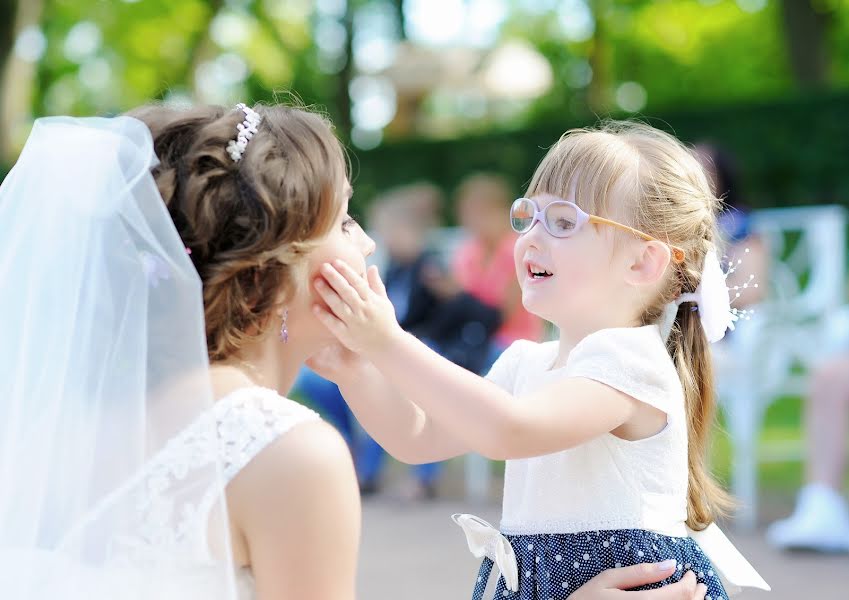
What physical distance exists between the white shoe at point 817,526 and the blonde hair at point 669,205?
266cm

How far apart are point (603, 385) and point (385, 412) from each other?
0.50 meters

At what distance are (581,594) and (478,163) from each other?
11827mm

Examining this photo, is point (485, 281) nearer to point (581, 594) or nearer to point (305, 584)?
point (581, 594)

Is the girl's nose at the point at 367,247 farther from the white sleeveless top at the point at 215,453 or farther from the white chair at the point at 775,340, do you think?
the white chair at the point at 775,340

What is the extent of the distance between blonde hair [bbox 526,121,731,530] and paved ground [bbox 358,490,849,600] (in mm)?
2118

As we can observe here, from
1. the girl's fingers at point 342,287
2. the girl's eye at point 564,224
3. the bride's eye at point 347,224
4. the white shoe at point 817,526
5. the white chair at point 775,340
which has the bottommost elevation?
the white shoe at point 817,526

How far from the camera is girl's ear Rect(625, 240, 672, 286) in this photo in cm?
207

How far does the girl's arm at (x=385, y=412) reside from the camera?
2.17m

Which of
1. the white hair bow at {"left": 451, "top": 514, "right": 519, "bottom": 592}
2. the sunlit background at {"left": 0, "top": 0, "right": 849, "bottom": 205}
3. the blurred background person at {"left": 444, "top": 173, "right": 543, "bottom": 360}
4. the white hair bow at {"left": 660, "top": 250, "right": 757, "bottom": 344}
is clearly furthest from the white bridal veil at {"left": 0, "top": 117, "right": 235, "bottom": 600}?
the sunlit background at {"left": 0, "top": 0, "right": 849, "bottom": 205}

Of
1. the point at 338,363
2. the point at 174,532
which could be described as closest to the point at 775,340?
the point at 338,363

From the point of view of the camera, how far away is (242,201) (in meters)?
1.67

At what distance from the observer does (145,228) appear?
5.34ft

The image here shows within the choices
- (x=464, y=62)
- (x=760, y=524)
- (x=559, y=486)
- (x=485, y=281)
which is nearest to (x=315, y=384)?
(x=485, y=281)

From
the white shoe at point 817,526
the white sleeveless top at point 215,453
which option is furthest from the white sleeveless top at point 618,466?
the white shoe at point 817,526
